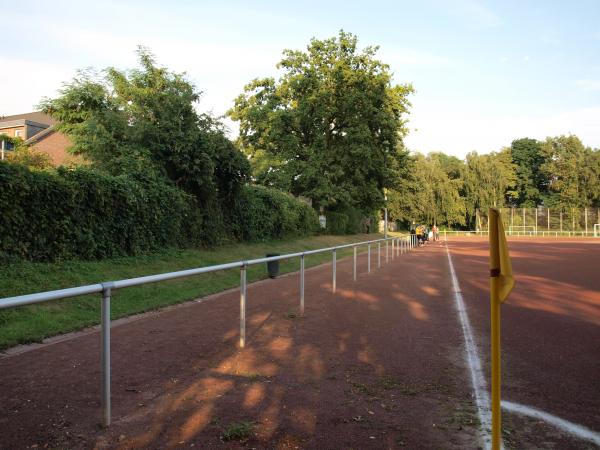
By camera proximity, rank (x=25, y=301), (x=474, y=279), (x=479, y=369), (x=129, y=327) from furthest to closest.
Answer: (x=474, y=279) < (x=129, y=327) < (x=479, y=369) < (x=25, y=301)

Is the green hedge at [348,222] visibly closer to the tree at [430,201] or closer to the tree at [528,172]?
the tree at [430,201]

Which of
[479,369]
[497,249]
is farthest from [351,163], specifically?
[497,249]

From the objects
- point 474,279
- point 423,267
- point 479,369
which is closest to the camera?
point 479,369

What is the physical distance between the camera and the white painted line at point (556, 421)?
12.0 ft

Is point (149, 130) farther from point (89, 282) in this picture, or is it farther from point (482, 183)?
point (482, 183)

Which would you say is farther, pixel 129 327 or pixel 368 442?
pixel 129 327

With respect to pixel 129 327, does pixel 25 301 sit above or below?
above

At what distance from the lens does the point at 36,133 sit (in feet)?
149

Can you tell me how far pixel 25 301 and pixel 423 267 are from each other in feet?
Result: 55.2

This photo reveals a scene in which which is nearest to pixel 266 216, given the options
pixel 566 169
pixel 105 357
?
pixel 105 357

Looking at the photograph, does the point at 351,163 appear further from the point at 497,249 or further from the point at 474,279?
the point at 497,249

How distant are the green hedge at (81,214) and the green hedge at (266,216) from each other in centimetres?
536

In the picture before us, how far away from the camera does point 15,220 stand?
9.79 m

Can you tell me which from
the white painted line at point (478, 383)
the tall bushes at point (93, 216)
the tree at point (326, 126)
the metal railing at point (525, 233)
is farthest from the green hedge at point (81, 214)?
the metal railing at point (525, 233)
